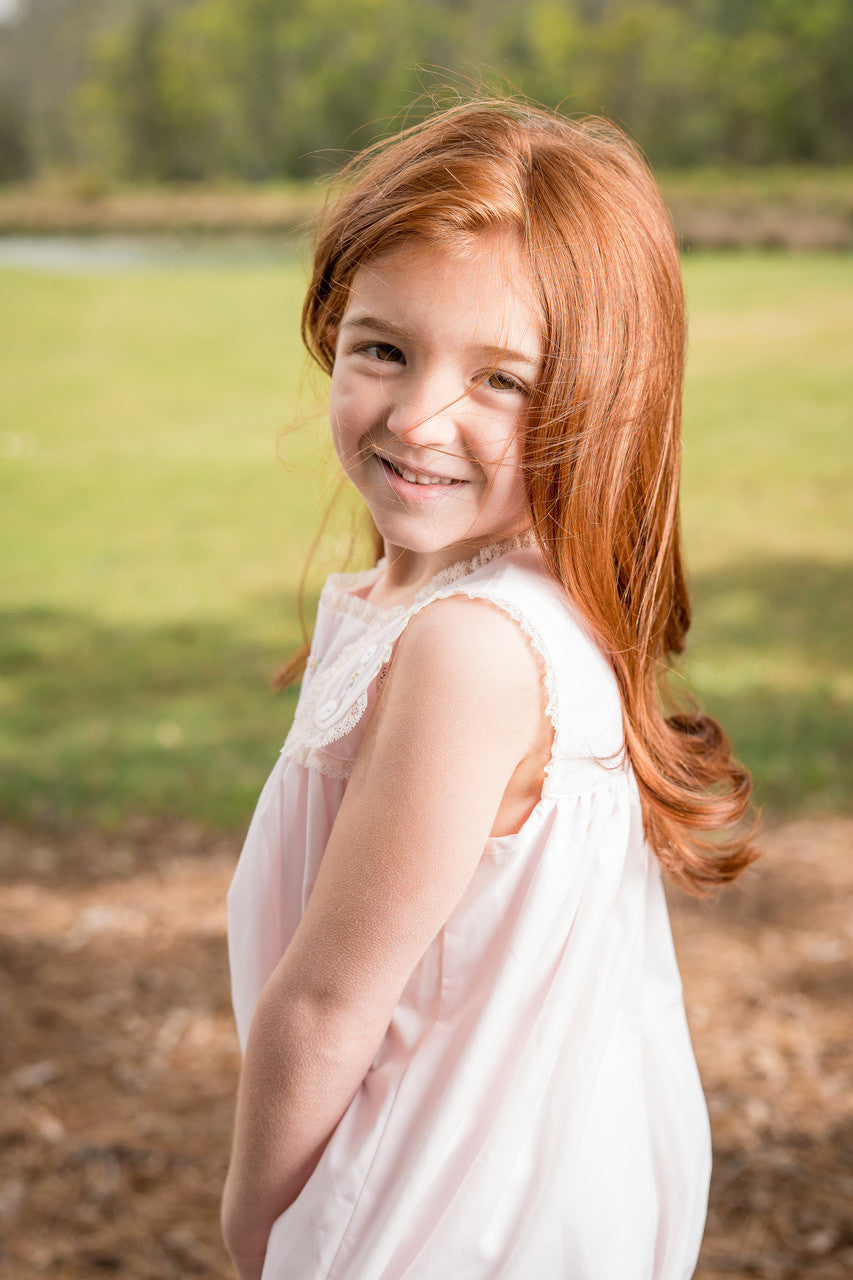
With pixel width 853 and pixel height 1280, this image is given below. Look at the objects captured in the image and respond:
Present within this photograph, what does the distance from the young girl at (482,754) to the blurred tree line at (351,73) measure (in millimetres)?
11679

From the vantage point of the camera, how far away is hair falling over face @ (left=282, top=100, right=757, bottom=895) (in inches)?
35.2

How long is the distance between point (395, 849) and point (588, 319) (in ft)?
1.43

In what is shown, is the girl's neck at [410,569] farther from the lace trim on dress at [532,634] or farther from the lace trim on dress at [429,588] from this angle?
the lace trim on dress at [532,634]

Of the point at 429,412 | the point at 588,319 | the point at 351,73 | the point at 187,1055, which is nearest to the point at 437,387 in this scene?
the point at 429,412

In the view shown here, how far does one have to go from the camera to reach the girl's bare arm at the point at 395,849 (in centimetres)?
83

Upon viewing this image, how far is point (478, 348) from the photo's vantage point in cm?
88

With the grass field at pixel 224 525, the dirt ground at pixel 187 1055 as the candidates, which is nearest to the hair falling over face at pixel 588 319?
the grass field at pixel 224 525

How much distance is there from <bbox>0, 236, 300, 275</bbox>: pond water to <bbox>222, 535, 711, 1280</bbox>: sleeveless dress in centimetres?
1459

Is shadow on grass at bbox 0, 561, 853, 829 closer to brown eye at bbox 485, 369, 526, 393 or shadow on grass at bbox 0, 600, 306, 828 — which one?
shadow on grass at bbox 0, 600, 306, 828

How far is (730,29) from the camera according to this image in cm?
1279

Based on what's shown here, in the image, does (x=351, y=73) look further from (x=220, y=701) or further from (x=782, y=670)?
(x=782, y=670)

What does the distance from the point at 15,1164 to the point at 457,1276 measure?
6.21ft

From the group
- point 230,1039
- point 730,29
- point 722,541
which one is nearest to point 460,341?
point 230,1039

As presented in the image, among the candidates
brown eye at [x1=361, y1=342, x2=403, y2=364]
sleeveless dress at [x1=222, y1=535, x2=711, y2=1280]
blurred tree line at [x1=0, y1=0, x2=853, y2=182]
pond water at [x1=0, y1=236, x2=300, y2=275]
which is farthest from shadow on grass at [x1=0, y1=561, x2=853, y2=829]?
pond water at [x1=0, y1=236, x2=300, y2=275]
